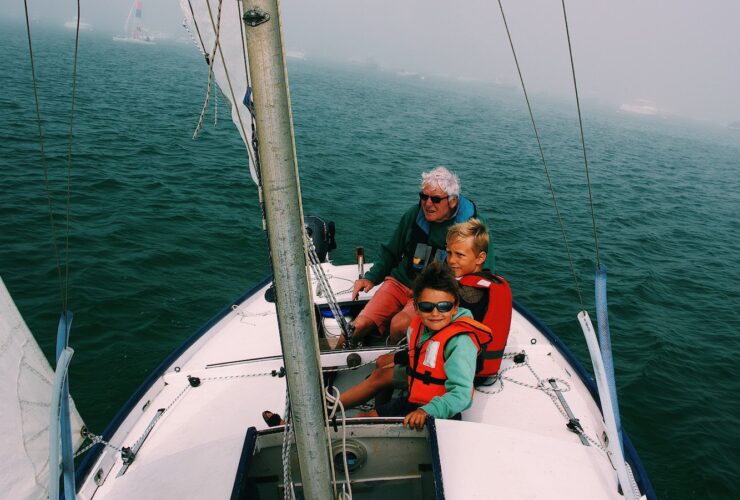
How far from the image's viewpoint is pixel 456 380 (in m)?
2.86

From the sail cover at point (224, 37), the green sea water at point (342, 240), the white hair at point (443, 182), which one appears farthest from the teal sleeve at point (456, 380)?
the green sea water at point (342, 240)

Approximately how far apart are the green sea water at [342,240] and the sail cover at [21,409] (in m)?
1.00

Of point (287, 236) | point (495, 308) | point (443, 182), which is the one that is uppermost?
point (287, 236)

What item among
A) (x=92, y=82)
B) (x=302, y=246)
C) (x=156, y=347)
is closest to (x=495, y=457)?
(x=302, y=246)

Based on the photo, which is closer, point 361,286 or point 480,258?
point 480,258

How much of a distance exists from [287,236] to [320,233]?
16.7 ft

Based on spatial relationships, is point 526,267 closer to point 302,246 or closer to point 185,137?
point 302,246

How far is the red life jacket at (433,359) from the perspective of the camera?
295 centimetres

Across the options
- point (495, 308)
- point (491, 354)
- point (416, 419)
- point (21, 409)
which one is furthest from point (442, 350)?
point (21, 409)

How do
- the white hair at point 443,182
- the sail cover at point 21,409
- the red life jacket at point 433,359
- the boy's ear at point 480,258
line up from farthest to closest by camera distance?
1. the white hair at point 443,182
2. the boy's ear at point 480,258
3. the red life jacket at point 433,359
4. the sail cover at point 21,409

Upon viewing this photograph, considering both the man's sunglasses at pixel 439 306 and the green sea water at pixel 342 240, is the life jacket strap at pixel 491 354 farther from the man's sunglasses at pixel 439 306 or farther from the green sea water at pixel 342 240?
the green sea water at pixel 342 240

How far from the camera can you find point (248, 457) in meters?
2.54

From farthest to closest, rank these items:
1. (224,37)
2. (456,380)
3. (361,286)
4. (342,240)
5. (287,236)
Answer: (342,240) → (361,286) → (224,37) → (456,380) → (287,236)

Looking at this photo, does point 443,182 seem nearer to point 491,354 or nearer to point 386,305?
point 386,305
